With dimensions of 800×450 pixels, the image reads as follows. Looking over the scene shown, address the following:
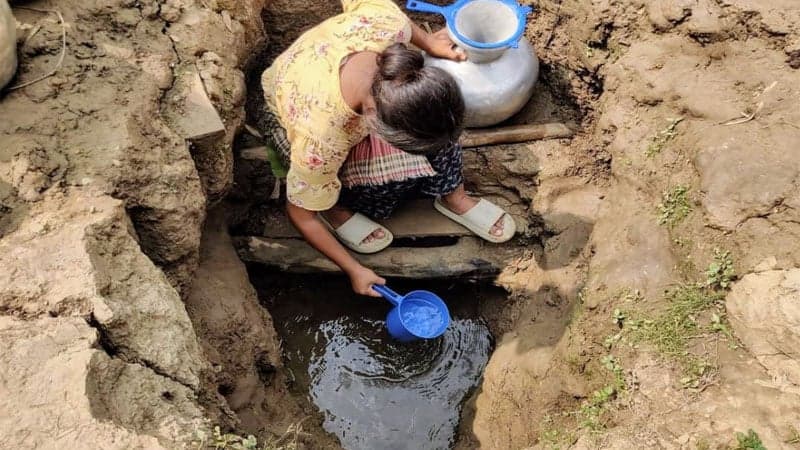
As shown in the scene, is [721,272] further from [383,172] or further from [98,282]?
[98,282]

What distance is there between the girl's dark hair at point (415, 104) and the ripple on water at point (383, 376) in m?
1.45

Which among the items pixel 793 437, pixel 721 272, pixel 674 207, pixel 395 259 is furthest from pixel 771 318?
pixel 395 259

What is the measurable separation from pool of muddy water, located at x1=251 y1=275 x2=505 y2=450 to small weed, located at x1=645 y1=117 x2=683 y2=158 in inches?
40.8

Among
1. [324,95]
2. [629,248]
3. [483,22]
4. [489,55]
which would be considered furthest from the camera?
[483,22]

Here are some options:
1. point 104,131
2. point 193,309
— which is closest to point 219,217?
point 193,309

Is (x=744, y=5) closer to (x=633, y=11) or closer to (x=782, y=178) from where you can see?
(x=633, y=11)

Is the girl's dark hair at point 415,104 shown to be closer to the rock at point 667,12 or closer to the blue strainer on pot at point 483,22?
the blue strainer on pot at point 483,22

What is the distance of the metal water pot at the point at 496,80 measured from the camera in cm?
315

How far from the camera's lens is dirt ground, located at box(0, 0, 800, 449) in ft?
6.34

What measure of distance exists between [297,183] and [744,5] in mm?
2083

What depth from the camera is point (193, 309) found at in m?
2.61

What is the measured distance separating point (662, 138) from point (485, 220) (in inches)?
35.4

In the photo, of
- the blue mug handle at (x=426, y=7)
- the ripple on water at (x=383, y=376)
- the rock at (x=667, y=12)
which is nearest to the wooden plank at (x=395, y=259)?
the ripple on water at (x=383, y=376)

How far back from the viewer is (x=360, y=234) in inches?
127
